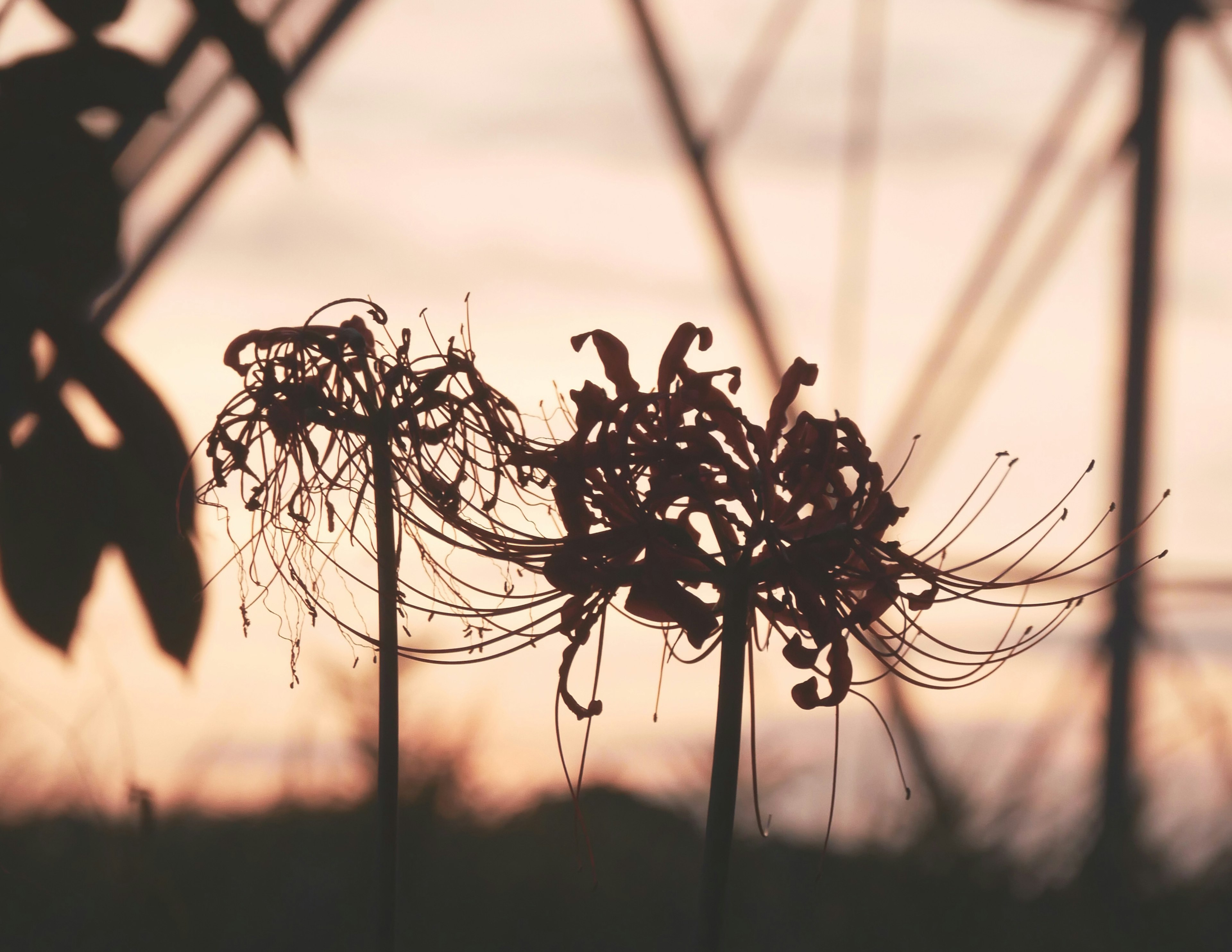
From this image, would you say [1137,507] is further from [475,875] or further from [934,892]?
[475,875]

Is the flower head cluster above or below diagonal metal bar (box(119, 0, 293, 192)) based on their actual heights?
below

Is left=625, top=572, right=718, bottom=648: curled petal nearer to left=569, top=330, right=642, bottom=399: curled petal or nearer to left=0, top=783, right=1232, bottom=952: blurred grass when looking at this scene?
left=569, top=330, right=642, bottom=399: curled petal

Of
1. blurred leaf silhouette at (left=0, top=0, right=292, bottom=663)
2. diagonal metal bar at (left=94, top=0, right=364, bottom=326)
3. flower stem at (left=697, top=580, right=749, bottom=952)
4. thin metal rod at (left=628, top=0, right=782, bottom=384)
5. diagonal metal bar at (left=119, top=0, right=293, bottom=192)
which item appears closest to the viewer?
flower stem at (left=697, top=580, right=749, bottom=952)

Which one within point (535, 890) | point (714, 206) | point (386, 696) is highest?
point (714, 206)

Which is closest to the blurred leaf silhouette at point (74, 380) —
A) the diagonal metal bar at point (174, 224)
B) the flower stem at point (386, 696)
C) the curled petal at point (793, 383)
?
the flower stem at point (386, 696)

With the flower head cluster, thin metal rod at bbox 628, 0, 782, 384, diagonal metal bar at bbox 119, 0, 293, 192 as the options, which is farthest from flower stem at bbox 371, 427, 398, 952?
thin metal rod at bbox 628, 0, 782, 384

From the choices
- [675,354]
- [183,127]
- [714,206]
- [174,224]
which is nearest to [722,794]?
[675,354]

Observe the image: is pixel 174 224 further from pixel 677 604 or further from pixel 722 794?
pixel 722 794
